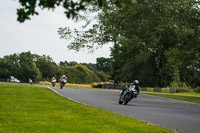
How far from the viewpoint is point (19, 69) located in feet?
403

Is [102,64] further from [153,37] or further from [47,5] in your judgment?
[47,5]

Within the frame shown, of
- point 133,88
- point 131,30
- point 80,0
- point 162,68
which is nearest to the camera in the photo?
point 80,0

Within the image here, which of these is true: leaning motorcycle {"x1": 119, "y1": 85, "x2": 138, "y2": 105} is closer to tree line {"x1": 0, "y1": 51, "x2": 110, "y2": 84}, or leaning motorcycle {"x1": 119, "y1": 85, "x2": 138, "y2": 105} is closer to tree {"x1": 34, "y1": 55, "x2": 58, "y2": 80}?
tree line {"x1": 0, "y1": 51, "x2": 110, "y2": 84}

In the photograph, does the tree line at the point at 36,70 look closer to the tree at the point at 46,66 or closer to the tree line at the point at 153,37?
the tree at the point at 46,66

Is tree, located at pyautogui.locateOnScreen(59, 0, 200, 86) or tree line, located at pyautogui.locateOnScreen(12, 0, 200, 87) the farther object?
tree, located at pyautogui.locateOnScreen(59, 0, 200, 86)

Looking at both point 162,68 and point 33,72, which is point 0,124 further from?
point 33,72

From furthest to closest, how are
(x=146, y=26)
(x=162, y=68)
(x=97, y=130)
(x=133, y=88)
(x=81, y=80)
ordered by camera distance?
(x=81, y=80) < (x=162, y=68) < (x=146, y=26) < (x=133, y=88) < (x=97, y=130)

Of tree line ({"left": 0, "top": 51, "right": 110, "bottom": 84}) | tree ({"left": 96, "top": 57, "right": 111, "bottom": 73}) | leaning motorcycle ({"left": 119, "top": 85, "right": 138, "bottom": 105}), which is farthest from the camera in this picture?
tree ({"left": 96, "top": 57, "right": 111, "bottom": 73})

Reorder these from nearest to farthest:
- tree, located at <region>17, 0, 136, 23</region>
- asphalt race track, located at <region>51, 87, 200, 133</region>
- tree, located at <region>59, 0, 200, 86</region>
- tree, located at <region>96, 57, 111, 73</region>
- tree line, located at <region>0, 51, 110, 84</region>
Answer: tree, located at <region>17, 0, 136, 23</region>, asphalt race track, located at <region>51, 87, 200, 133</region>, tree, located at <region>59, 0, 200, 86</region>, tree line, located at <region>0, 51, 110, 84</region>, tree, located at <region>96, 57, 111, 73</region>

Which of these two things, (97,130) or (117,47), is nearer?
(97,130)

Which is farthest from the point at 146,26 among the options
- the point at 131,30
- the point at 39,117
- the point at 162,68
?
the point at 39,117

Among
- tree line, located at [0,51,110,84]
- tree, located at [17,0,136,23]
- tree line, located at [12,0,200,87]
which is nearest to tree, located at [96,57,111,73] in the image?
tree line, located at [0,51,110,84]

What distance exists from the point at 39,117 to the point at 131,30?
4415 cm

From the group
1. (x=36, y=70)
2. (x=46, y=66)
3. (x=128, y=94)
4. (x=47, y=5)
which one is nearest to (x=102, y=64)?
(x=46, y=66)
